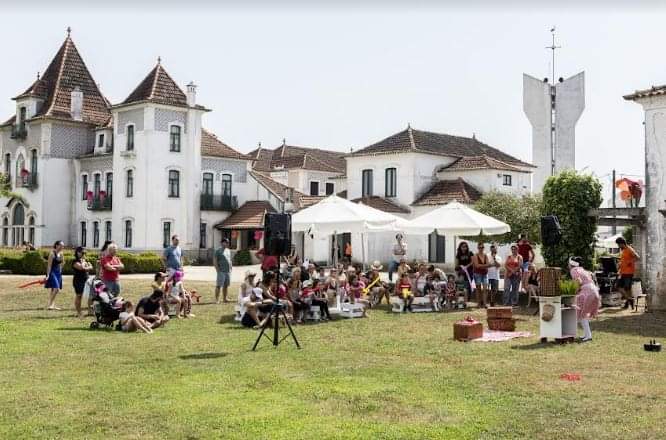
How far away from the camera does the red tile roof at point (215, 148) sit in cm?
4612

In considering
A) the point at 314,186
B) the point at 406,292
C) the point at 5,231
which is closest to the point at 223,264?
the point at 406,292

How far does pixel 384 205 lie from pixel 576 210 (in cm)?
2292

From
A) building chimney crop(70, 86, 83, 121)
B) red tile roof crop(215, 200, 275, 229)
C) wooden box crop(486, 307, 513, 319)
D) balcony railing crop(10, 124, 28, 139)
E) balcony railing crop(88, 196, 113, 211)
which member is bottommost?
wooden box crop(486, 307, 513, 319)

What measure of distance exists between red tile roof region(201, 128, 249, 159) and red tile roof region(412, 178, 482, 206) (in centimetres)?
1130

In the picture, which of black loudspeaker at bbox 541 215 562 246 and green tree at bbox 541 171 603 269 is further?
green tree at bbox 541 171 603 269

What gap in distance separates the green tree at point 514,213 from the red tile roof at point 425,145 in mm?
8923

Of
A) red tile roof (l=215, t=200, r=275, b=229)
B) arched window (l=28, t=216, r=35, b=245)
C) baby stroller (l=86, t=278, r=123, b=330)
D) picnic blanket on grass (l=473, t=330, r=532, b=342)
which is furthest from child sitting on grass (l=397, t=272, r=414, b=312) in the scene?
arched window (l=28, t=216, r=35, b=245)

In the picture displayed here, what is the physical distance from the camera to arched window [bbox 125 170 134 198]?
44.2 m

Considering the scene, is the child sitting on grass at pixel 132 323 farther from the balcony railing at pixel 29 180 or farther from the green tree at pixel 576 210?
the balcony railing at pixel 29 180

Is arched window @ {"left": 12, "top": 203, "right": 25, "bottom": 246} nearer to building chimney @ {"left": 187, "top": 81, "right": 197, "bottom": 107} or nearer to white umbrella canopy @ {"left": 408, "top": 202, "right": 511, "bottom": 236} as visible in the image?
building chimney @ {"left": 187, "top": 81, "right": 197, "bottom": 107}

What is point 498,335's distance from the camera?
14.2 metres

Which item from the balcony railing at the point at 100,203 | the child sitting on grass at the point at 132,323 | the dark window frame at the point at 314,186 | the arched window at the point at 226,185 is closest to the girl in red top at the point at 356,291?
the child sitting on grass at the point at 132,323

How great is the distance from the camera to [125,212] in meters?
44.5

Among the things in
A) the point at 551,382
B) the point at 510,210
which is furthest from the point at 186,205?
the point at 551,382
